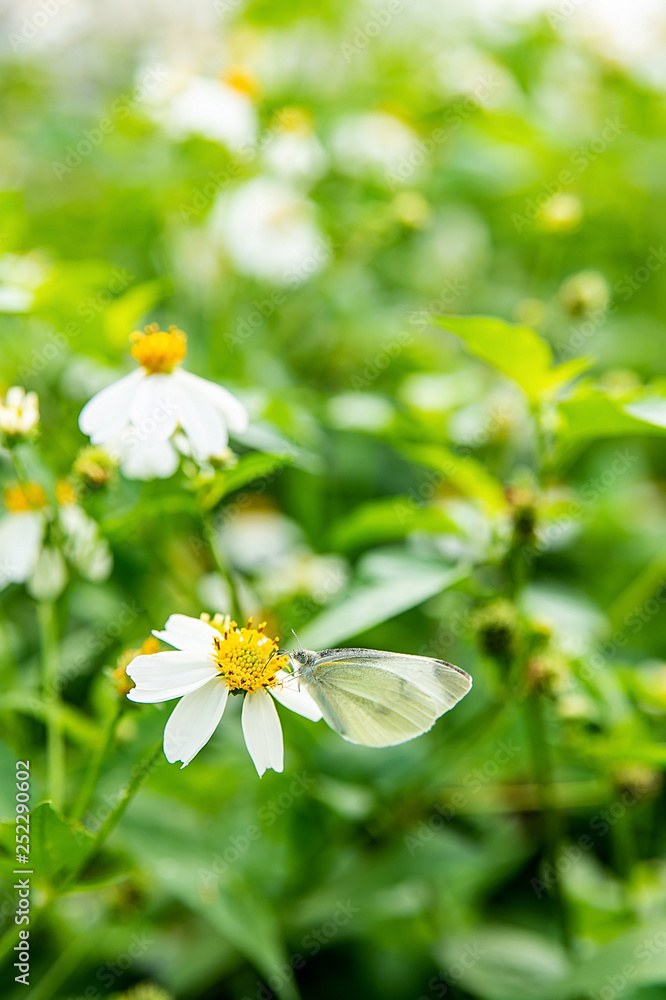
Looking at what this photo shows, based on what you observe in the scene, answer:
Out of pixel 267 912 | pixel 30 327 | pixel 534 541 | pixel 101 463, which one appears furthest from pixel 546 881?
pixel 30 327

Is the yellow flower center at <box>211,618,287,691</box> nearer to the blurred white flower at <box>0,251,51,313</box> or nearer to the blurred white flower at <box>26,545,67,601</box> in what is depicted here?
the blurred white flower at <box>26,545,67,601</box>

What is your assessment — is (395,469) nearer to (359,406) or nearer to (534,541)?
(359,406)
